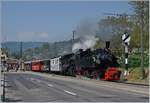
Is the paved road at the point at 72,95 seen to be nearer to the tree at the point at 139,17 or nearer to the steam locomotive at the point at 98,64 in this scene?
the steam locomotive at the point at 98,64

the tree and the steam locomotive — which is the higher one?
the tree

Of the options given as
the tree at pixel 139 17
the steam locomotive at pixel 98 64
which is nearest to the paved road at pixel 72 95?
the steam locomotive at pixel 98 64

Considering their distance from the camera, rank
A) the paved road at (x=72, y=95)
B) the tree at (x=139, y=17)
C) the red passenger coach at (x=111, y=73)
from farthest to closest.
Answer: the tree at (x=139, y=17), the red passenger coach at (x=111, y=73), the paved road at (x=72, y=95)

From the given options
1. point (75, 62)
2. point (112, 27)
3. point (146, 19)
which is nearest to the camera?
point (75, 62)

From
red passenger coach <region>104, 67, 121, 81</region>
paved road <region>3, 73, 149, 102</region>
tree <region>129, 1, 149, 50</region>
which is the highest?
tree <region>129, 1, 149, 50</region>

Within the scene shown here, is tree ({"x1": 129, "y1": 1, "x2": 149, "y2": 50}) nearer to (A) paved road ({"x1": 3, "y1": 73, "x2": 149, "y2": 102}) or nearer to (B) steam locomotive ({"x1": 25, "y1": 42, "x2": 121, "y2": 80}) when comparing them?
(B) steam locomotive ({"x1": 25, "y1": 42, "x2": 121, "y2": 80})

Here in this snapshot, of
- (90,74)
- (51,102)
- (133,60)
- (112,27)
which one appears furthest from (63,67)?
(51,102)

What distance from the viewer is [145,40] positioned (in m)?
59.8

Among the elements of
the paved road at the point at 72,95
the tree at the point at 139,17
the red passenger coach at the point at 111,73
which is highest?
the tree at the point at 139,17

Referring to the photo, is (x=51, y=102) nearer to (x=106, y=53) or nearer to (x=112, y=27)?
(x=106, y=53)

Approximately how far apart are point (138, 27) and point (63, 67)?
11721mm

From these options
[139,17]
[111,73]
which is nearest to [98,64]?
[111,73]

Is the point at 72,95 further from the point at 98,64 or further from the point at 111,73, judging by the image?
the point at 98,64

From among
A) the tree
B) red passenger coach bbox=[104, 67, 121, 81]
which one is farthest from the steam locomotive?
the tree
